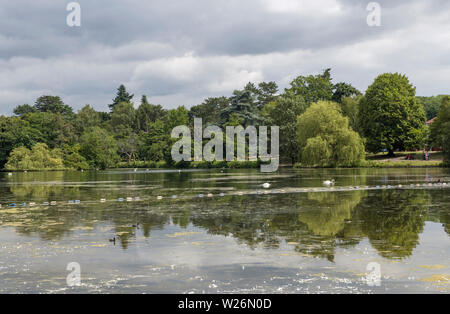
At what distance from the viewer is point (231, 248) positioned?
11180 millimetres

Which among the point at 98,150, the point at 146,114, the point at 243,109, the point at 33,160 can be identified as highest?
the point at 146,114

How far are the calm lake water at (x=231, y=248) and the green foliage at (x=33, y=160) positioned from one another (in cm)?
7282

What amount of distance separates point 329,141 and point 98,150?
5349cm

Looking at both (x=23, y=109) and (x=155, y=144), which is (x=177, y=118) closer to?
(x=155, y=144)

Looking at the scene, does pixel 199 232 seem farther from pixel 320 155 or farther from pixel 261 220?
pixel 320 155

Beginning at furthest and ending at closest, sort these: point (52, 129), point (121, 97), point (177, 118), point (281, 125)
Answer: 1. point (121, 97)
2. point (177, 118)
3. point (52, 129)
4. point (281, 125)

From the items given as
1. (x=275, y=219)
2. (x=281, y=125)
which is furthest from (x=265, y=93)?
(x=275, y=219)

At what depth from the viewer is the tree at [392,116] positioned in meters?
73.9

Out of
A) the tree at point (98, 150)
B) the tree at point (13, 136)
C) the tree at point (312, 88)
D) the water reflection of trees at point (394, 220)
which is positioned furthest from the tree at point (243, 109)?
the water reflection of trees at point (394, 220)

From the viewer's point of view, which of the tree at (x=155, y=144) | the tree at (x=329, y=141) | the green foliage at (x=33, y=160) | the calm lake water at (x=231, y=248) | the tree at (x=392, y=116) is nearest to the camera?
the calm lake water at (x=231, y=248)

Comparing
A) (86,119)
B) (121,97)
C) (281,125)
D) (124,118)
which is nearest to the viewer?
(281,125)

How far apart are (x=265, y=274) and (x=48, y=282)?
412 cm

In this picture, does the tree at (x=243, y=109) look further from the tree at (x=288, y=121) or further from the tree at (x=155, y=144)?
the tree at (x=155, y=144)
